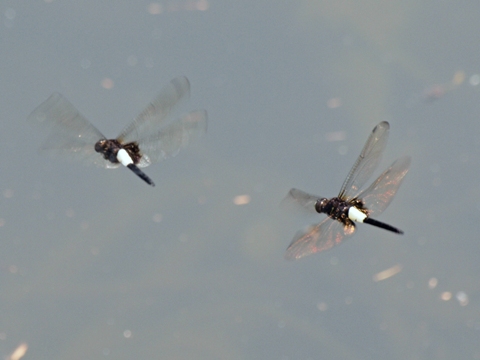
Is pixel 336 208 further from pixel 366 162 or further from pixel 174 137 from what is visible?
pixel 174 137

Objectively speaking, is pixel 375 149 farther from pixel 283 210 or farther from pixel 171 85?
pixel 171 85

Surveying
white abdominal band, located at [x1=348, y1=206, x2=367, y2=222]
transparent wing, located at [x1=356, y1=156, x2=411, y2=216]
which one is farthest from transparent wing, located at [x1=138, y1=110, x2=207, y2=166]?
transparent wing, located at [x1=356, y1=156, x2=411, y2=216]

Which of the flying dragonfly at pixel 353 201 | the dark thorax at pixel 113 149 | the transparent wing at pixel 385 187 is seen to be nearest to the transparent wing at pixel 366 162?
the flying dragonfly at pixel 353 201

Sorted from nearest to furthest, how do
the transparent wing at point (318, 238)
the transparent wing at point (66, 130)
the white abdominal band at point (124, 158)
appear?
the transparent wing at point (66, 130) → the transparent wing at point (318, 238) → the white abdominal band at point (124, 158)

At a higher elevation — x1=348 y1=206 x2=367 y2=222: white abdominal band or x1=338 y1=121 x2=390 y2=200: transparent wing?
x1=338 y1=121 x2=390 y2=200: transparent wing

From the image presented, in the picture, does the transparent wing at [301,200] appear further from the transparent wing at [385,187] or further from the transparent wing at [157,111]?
the transparent wing at [157,111]

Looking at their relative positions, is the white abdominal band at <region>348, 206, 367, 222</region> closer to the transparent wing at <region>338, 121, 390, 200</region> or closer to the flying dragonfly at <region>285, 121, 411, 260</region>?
the flying dragonfly at <region>285, 121, 411, 260</region>

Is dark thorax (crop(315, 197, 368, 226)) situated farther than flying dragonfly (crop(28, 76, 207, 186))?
Yes

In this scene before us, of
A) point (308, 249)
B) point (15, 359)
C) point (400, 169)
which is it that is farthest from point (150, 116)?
point (15, 359)
